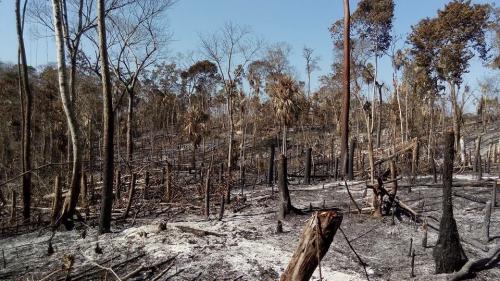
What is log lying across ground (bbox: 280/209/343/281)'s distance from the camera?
346 centimetres

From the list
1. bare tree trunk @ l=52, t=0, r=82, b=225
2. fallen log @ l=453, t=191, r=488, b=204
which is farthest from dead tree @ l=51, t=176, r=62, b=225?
fallen log @ l=453, t=191, r=488, b=204

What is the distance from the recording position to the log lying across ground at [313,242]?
11.3 ft

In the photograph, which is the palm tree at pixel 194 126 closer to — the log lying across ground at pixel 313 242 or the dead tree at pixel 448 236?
the dead tree at pixel 448 236

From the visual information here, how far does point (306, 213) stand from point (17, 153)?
27716 millimetres

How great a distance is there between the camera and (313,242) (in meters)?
3.52

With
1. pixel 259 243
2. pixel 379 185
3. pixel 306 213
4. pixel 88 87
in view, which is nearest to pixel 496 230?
pixel 379 185

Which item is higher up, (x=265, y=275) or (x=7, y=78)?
(x=7, y=78)

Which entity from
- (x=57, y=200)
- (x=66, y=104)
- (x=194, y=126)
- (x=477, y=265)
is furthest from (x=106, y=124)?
(x=194, y=126)

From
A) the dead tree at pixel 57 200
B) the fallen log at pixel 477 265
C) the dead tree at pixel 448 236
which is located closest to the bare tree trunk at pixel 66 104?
the dead tree at pixel 57 200

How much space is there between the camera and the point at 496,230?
8.51m

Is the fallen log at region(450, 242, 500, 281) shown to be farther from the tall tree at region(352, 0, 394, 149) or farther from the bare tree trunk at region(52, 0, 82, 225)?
the tall tree at region(352, 0, 394, 149)

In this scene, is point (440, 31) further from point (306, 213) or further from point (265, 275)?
point (265, 275)

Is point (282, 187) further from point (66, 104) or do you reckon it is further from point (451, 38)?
point (451, 38)

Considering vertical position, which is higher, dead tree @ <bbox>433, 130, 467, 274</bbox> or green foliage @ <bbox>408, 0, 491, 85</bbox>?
green foliage @ <bbox>408, 0, 491, 85</bbox>
